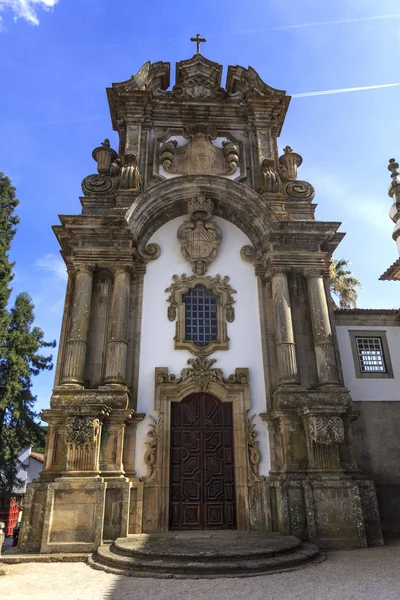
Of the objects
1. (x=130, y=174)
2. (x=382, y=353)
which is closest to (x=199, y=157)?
(x=130, y=174)

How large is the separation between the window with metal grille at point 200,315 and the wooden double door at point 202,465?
148cm

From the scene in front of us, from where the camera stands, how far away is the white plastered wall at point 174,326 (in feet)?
33.8

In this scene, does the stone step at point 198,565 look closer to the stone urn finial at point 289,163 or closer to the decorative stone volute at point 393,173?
the stone urn finial at point 289,163

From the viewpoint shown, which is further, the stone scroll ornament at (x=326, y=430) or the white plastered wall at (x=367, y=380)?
the white plastered wall at (x=367, y=380)

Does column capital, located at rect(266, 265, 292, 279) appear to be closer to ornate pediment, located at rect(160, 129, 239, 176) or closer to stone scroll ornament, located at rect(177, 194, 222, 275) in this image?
stone scroll ornament, located at rect(177, 194, 222, 275)

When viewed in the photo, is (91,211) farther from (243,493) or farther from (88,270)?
(243,493)

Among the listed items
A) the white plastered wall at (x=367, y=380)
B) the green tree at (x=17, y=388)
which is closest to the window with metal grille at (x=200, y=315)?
the white plastered wall at (x=367, y=380)

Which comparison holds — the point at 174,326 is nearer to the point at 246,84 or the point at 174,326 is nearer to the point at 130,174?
the point at 130,174

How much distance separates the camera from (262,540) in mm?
7715

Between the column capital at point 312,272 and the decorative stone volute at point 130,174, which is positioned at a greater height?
the decorative stone volute at point 130,174

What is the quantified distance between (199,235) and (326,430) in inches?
239

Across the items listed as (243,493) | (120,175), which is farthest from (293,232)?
(243,493)

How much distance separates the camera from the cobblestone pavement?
5246 mm

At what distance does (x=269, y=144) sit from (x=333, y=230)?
3.91 meters
